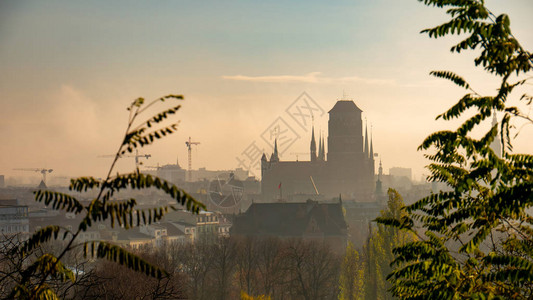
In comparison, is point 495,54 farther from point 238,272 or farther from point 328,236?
point 328,236

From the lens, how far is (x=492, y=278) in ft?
27.7

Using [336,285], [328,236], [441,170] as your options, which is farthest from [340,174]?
[441,170]

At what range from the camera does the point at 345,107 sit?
575 feet

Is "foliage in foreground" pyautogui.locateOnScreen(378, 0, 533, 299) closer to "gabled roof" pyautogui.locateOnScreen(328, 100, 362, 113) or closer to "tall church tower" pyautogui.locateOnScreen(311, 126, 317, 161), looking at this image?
"gabled roof" pyautogui.locateOnScreen(328, 100, 362, 113)

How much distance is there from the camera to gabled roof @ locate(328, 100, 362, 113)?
575ft

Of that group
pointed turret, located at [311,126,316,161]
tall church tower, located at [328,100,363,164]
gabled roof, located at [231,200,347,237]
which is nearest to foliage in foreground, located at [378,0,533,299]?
gabled roof, located at [231,200,347,237]

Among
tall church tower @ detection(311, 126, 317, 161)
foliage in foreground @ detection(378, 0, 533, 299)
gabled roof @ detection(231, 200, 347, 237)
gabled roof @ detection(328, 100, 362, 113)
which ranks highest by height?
gabled roof @ detection(328, 100, 362, 113)

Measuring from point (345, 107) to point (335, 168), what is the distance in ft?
52.4

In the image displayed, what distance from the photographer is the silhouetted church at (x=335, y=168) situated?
175 metres

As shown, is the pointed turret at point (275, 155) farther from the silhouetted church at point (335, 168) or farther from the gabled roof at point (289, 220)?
the gabled roof at point (289, 220)

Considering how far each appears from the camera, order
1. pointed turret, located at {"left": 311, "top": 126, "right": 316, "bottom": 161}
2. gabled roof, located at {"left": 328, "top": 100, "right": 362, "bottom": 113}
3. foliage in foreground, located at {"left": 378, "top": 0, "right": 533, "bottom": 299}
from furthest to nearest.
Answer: pointed turret, located at {"left": 311, "top": 126, "right": 316, "bottom": 161}, gabled roof, located at {"left": 328, "top": 100, "right": 362, "bottom": 113}, foliage in foreground, located at {"left": 378, "top": 0, "right": 533, "bottom": 299}

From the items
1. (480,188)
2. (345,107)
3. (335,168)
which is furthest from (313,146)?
(480,188)

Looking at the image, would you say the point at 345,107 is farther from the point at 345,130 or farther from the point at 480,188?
the point at 480,188

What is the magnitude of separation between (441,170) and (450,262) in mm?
1937
